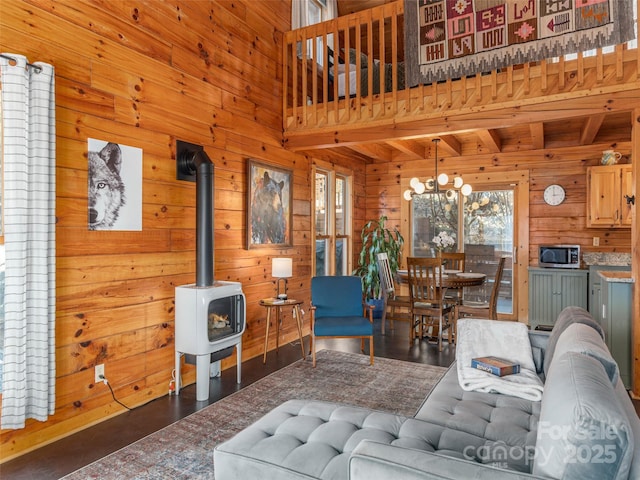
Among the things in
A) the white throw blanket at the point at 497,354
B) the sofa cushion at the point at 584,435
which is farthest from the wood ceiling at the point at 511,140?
the sofa cushion at the point at 584,435

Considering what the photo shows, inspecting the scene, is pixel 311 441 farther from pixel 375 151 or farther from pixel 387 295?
pixel 375 151

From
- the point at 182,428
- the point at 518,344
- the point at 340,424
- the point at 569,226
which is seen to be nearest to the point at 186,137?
the point at 182,428

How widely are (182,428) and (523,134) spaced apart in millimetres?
5651

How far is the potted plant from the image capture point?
6.29 meters

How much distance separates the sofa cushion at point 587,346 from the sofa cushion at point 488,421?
36 centimetres

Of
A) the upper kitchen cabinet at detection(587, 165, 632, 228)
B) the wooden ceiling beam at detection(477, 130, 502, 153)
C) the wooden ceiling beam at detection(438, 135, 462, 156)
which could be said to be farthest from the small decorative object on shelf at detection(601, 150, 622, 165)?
the wooden ceiling beam at detection(438, 135, 462, 156)

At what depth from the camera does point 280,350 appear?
4676mm

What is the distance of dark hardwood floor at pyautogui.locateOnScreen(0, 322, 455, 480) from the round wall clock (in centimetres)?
271

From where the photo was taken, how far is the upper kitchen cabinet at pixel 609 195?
206 inches

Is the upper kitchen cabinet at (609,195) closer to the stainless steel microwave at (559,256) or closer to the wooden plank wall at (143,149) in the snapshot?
the stainless steel microwave at (559,256)

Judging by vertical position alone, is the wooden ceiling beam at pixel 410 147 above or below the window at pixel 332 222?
above

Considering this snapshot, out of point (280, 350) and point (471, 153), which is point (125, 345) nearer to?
point (280, 350)

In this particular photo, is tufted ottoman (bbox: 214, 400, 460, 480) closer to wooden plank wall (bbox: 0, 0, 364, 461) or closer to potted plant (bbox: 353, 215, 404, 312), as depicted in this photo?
wooden plank wall (bbox: 0, 0, 364, 461)

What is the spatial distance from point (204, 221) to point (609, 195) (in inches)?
197
